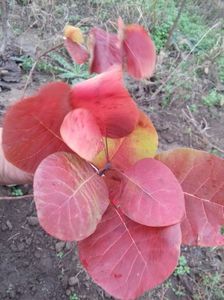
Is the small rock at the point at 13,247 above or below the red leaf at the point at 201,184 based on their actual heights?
below

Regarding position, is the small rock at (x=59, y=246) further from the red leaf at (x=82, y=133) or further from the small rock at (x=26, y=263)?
the red leaf at (x=82, y=133)

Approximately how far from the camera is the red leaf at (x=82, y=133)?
0.46 m

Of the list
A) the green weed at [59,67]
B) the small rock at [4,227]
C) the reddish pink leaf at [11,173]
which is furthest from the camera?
the green weed at [59,67]

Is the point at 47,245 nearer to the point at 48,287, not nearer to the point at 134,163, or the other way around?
the point at 48,287

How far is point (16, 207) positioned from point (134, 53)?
0.93m

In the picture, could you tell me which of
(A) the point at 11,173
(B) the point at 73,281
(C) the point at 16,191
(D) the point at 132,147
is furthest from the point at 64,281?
(D) the point at 132,147

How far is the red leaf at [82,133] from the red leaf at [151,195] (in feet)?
0.21

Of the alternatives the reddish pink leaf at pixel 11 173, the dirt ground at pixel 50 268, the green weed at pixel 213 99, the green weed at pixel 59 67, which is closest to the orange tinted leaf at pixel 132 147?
the reddish pink leaf at pixel 11 173

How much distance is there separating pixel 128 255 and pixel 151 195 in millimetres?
72

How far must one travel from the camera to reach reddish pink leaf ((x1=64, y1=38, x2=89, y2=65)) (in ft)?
1.88

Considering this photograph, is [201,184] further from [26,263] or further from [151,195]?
[26,263]

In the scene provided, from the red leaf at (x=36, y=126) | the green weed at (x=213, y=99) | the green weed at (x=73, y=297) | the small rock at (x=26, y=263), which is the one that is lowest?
the green weed at (x=213, y=99)

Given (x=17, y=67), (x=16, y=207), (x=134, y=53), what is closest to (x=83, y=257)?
(x=134, y=53)

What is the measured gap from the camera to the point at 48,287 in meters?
1.20
